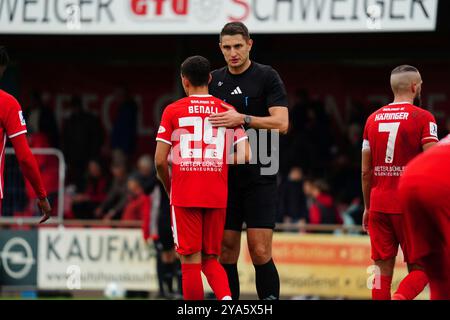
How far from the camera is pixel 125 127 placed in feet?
70.3

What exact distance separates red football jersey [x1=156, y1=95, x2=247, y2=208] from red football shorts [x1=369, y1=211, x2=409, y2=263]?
1.64 meters

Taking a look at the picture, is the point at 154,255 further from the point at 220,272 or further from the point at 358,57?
the point at 220,272

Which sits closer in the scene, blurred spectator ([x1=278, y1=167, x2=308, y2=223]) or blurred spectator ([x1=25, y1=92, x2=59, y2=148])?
blurred spectator ([x1=278, y1=167, x2=308, y2=223])

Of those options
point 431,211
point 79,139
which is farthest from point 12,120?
point 79,139

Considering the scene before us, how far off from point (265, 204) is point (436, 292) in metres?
2.42

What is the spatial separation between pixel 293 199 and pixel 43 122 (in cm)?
508

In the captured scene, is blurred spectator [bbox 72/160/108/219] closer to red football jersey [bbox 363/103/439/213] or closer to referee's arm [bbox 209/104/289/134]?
red football jersey [bbox 363/103/439/213]

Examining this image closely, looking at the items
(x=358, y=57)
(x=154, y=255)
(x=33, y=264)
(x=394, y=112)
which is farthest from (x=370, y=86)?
(x=394, y=112)

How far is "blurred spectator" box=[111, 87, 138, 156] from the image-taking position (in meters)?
21.4

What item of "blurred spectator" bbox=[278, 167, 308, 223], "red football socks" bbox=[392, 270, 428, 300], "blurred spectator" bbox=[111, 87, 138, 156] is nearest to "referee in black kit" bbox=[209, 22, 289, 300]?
"red football socks" bbox=[392, 270, 428, 300]

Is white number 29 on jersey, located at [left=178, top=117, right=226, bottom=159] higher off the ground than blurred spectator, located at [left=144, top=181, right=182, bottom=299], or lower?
higher

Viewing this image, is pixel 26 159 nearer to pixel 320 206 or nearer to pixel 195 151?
pixel 195 151

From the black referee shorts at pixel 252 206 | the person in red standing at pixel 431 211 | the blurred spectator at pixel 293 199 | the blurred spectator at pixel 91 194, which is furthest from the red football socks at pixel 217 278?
the blurred spectator at pixel 91 194

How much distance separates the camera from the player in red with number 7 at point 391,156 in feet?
33.2
